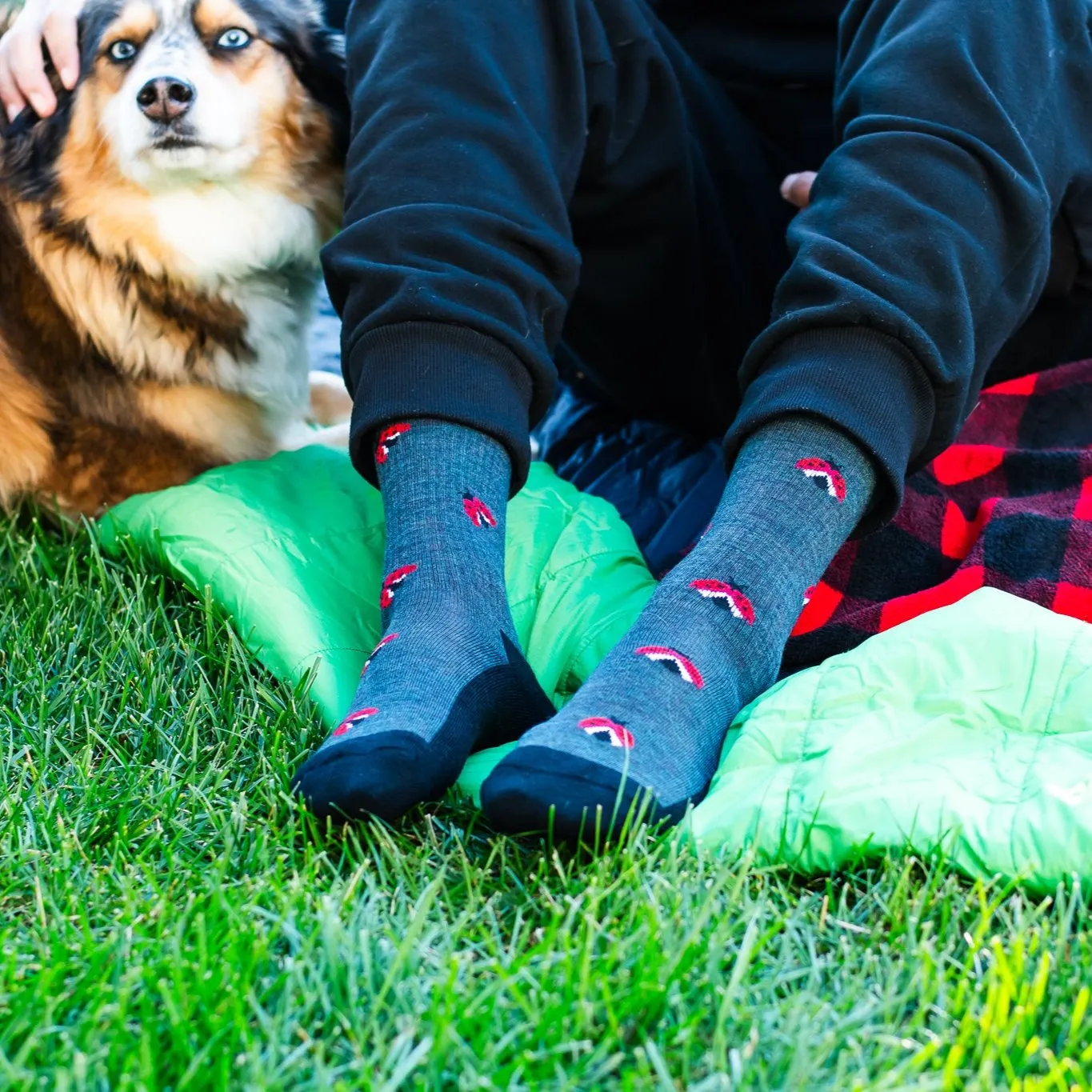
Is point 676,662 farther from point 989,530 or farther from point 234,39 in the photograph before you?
point 234,39

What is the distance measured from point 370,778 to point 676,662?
0.29 metres

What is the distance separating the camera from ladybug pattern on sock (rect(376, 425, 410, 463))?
4.12ft

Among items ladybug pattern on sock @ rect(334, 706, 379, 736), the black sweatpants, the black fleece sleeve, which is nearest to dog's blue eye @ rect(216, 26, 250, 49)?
the black sweatpants

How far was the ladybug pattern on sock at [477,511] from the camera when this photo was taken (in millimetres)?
1245

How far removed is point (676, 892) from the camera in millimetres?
909

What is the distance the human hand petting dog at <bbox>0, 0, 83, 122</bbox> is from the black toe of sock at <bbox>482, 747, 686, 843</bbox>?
132cm

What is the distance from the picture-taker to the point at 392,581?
124cm

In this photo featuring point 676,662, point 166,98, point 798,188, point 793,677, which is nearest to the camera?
point 676,662

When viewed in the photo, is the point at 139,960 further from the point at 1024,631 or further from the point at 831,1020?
the point at 1024,631

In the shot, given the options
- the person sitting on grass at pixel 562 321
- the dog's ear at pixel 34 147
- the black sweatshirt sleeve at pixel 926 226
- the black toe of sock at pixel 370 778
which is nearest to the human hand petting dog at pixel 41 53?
the dog's ear at pixel 34 147

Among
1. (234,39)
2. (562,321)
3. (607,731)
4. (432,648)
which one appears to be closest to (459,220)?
(562,321)

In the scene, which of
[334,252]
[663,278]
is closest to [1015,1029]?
Answer: [334,252]

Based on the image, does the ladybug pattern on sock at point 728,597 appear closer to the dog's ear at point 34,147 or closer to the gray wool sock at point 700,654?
the gray wool sock at point 700,654

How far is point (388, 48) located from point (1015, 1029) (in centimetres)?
118
